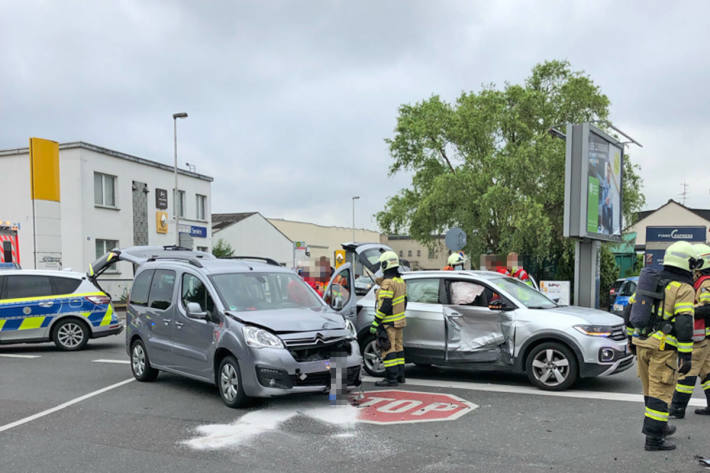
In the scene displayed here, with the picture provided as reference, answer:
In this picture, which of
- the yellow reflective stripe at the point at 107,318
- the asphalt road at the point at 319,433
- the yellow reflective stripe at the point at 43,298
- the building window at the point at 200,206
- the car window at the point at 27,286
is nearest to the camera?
the asphalt road at the point at 319,433

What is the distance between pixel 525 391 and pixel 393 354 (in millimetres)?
1804

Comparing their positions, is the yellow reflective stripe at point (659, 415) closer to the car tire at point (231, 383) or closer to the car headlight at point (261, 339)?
the car headlight at point (261, 339)

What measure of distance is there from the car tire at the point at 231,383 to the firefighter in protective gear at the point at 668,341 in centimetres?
425

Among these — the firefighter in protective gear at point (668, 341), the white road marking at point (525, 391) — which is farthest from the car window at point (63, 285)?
the firefighter in protective gear at point (668, 341)

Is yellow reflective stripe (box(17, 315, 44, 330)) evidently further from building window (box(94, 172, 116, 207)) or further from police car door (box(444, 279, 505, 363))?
building window (box(94, 172, 116, 207))

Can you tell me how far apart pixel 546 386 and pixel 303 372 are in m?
3.30

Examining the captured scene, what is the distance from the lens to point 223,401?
7.62 metres

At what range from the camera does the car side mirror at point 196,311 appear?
768cm

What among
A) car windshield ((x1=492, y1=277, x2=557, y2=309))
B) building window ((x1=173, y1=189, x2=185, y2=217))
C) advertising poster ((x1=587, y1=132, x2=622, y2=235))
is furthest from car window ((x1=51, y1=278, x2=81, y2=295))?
building window ((x1=173, y1=189, x2=185, y2=217))

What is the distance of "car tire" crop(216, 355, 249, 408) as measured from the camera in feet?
23.6

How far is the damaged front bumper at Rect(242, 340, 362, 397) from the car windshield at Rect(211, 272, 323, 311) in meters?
0.93

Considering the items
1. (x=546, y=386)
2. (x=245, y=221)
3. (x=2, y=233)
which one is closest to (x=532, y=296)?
(x=546, y=386)

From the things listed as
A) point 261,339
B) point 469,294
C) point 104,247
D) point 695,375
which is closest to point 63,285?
point 261,339

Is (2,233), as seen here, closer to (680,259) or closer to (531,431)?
(531,431)
